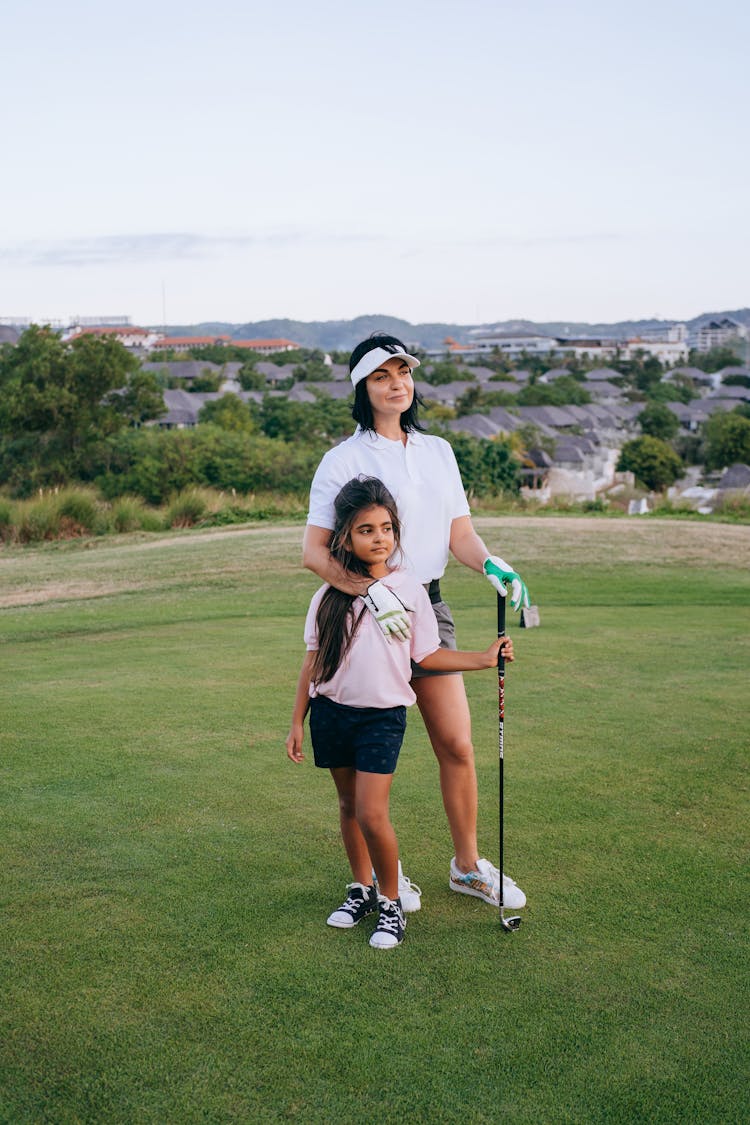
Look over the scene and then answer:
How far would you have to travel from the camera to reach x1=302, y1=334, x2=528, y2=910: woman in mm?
4297

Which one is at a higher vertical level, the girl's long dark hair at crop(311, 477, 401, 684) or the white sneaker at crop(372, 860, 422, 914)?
the girl's long dark hair at crop(311, 477, 401, 684)

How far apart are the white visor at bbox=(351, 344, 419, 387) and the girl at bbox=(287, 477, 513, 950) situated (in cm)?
43

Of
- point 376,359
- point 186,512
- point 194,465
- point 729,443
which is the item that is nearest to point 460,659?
point 376,359

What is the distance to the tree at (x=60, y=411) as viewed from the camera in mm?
38219

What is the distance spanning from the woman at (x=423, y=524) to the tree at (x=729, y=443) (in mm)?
82636

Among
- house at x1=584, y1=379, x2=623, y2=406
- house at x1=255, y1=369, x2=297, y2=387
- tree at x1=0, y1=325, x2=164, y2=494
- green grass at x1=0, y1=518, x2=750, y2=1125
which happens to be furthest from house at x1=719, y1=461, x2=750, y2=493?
house at x1=255, y1=369, x2=297, y2=387

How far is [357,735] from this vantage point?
13.7 ft

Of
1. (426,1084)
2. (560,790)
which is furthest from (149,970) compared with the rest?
(560,790)

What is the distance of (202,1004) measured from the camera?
349 cm

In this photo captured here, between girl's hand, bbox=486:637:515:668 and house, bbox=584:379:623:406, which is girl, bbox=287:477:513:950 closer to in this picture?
girl's hand, bbox=486:637:515:668

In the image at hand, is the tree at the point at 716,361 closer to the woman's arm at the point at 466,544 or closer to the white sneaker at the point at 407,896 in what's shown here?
the woman's arm at the point at 466,544

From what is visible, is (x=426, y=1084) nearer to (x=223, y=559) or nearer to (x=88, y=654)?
(x=88, y=654)

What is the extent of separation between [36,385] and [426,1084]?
37966 millimetres

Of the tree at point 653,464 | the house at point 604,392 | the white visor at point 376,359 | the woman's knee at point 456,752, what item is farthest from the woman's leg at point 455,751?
the house at point 604,392
